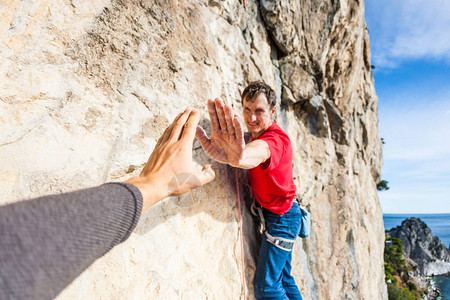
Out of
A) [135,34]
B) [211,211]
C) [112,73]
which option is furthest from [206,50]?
[211,211]

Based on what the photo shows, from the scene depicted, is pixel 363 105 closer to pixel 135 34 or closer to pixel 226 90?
pixel 226 90

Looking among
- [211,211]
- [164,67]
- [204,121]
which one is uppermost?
[164,67]

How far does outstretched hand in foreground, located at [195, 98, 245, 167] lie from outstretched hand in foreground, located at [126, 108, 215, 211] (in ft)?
1.37

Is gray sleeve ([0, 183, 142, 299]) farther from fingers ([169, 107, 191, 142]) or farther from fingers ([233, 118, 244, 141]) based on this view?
fingers ([233, 118, 244, 141])

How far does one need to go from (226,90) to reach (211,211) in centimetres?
133

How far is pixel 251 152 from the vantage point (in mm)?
1901

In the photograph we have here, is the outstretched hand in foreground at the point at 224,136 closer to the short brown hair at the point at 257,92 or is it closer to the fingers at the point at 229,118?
the fingers at the point at 229,118

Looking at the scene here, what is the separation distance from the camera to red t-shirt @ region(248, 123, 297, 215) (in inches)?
84.0

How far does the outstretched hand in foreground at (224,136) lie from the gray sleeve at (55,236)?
1.05m

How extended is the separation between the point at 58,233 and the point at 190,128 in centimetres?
86

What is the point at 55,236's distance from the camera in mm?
635

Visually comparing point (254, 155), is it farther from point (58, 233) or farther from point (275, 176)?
point (58, 233)

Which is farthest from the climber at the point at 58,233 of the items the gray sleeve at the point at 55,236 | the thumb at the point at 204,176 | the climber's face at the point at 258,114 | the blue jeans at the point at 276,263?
the blue jeans at the point at 276,263

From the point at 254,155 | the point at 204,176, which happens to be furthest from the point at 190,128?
the point at 254,155
